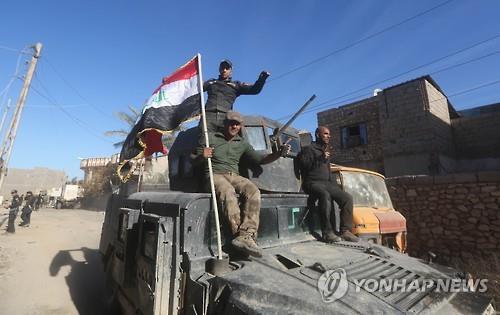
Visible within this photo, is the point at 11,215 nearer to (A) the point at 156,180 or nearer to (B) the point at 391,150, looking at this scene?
(A) the point at 156,180

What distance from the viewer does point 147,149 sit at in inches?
202

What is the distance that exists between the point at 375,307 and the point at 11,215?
15.4 meters

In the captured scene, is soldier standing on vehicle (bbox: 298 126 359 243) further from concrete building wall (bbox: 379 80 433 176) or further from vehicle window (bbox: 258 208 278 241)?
concrete building wall (bbox: 379 80 433 176)

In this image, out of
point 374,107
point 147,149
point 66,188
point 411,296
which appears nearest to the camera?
point 411,296

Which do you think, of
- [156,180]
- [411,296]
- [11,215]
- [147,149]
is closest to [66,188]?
[156,180]

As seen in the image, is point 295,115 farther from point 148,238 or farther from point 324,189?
point 148,238

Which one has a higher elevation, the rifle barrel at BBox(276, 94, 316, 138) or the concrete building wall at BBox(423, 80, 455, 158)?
the concrete building wall at BBox(423, 80, 455, 158)

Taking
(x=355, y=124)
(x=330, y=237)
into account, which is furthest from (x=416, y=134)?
(x=330, y=237)

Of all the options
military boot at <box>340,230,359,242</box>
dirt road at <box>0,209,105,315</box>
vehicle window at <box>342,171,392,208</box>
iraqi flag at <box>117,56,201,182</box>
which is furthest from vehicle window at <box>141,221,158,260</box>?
vehicle window at <box>342,171,392,208</box>

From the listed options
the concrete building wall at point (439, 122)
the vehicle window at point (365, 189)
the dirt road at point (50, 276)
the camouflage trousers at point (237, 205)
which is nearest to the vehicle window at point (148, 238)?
the camouflage trousers at point (237, 205)

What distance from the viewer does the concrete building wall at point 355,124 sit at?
16500 millimetres

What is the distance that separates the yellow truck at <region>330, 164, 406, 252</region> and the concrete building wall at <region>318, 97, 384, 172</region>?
9263 mm

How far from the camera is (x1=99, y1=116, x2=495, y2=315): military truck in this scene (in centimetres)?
242

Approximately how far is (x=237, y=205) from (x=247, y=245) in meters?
0.51
